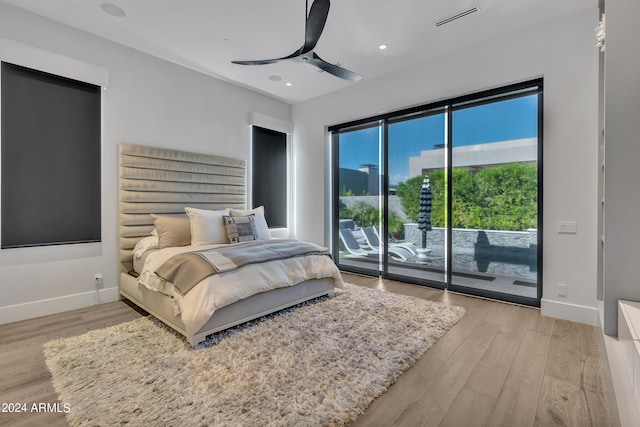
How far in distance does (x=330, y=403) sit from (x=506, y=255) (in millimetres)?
2883

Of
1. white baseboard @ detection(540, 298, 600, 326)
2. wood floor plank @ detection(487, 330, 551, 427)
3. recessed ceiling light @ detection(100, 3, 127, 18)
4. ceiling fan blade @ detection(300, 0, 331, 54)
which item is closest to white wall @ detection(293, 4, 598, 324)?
white baseboard @ detection(540, 298, 600, 326)

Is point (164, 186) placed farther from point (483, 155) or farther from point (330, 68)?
point (483, 155)

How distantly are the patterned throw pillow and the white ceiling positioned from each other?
211 cm

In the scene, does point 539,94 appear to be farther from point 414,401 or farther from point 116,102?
point 116,102

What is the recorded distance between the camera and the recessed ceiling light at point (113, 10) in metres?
2.76

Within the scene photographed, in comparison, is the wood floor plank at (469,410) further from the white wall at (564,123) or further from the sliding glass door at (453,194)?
the sliding glass door at (453,194)

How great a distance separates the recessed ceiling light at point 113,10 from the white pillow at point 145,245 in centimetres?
234

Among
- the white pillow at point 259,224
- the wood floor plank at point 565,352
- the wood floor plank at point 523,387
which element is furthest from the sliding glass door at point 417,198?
the white pillow at point 259,224

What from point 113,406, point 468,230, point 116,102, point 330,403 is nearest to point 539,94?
point 468,230

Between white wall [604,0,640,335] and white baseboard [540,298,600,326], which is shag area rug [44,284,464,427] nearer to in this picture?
white baseboard [540,298,600,326]

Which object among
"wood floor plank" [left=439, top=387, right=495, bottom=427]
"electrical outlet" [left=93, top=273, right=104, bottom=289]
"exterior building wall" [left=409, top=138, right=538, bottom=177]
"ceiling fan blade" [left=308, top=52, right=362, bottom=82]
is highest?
"ceiling fan blade" [left=308, top=52, right=362, bottom=82]

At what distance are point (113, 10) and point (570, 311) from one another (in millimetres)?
5403

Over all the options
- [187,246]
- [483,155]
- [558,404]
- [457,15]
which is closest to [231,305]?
[187,246]

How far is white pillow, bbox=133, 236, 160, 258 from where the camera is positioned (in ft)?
10.6
